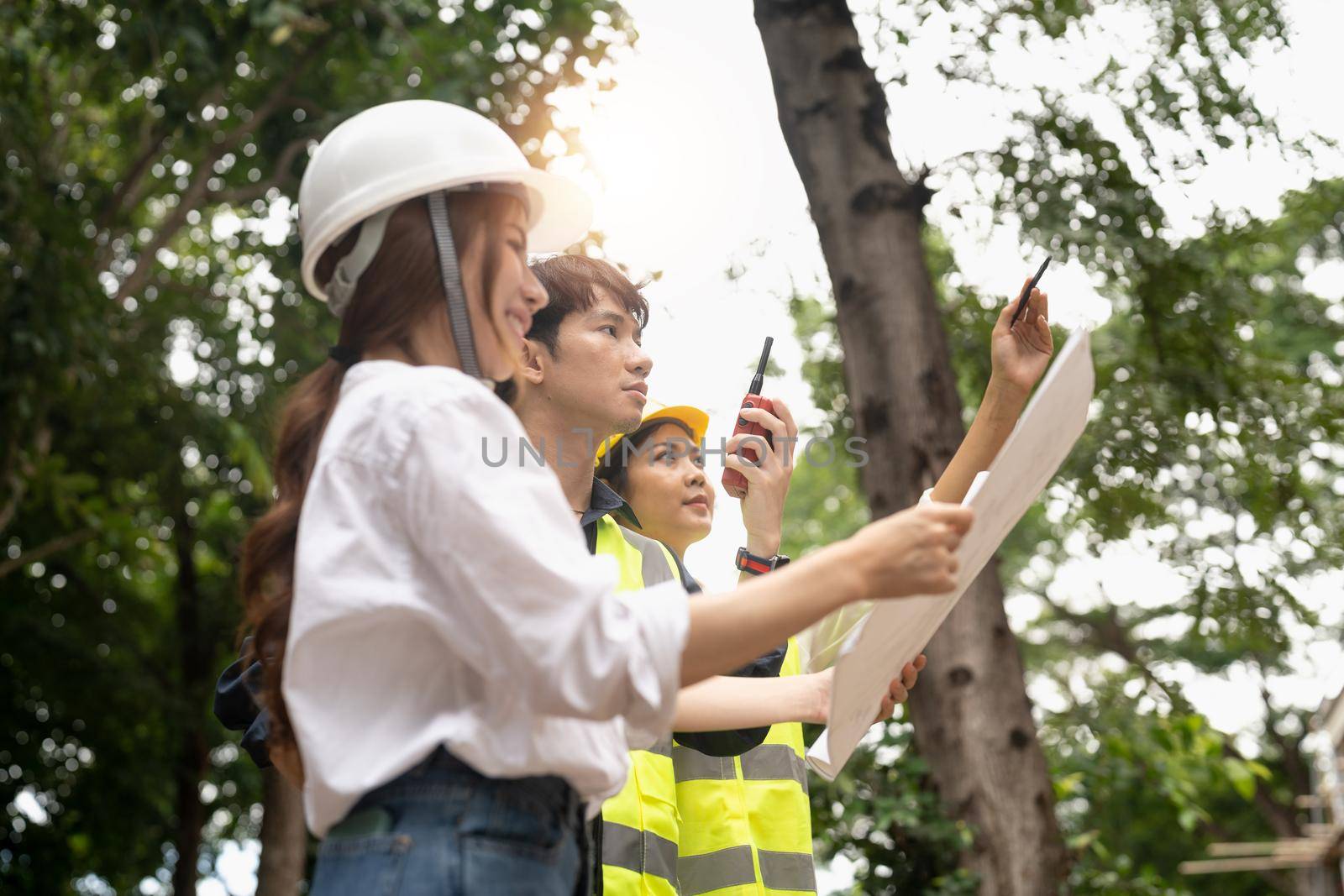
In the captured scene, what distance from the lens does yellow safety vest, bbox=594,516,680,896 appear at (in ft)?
9.46

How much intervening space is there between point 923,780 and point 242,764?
11.4 metres

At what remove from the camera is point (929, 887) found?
5.38 m

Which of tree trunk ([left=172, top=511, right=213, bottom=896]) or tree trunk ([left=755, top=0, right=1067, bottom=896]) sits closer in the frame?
tree trunk ([left=755, top=0, right=1067, bottom=896])

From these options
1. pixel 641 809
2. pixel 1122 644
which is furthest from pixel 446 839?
pixel 1122 644

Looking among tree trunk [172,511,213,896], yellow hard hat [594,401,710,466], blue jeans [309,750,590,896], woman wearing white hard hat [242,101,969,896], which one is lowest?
Result: blue jeans [309,750,590,896]

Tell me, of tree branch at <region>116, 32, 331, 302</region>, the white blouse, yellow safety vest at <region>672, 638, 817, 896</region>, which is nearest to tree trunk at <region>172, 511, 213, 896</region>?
tree branch at <region>116, 32, 331, 302</region>

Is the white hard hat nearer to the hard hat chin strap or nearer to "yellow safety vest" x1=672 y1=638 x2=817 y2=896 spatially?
the hard hat chin strap

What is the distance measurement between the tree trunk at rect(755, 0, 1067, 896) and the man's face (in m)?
2.56

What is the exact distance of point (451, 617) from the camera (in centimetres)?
164

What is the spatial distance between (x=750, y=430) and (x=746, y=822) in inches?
37.3

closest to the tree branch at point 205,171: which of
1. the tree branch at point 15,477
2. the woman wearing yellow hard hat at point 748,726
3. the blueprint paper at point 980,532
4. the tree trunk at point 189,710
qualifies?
the tree branch at point 15,477

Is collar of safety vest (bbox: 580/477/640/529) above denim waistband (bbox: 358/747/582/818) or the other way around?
above

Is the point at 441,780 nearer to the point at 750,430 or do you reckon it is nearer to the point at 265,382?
the point at 750,430

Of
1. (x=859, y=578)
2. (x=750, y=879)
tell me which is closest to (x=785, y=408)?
(x=750, y=879)
